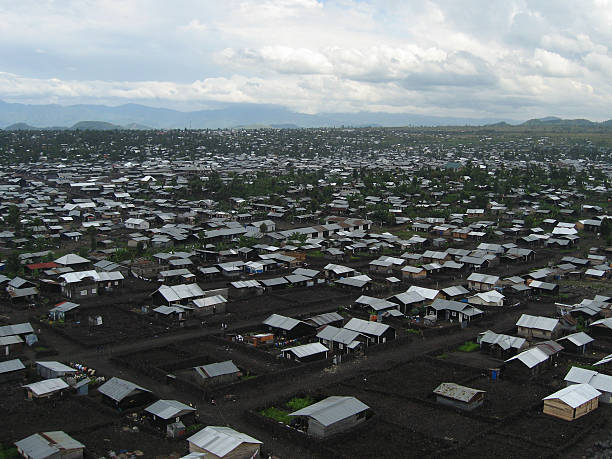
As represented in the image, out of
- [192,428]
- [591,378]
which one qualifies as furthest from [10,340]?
[591,378]

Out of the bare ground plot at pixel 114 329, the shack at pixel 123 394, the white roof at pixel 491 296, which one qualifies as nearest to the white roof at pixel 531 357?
the white roof at pixel 491 296

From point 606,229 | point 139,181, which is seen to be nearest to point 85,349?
point 606,229

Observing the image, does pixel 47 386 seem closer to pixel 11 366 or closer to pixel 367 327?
pixel 11 366

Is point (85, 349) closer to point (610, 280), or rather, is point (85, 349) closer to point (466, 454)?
point (466, 454)

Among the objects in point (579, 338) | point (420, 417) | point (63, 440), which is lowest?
point (420, 417)

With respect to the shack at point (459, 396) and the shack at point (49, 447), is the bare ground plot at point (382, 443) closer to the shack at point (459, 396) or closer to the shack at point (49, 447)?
the shack at point (459, 396)

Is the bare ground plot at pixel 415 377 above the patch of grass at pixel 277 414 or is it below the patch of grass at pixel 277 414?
below
